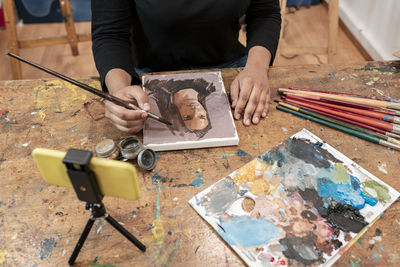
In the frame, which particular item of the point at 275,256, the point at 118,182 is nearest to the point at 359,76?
the point at 275,256

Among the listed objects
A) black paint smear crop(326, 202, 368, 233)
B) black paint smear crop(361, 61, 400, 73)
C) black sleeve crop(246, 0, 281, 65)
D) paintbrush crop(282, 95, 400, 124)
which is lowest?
black paint smear crop(326, 202, 368, 233)

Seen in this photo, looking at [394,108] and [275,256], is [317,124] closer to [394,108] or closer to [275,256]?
[394,108]

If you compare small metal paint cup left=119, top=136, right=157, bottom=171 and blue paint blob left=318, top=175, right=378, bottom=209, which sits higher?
small metal paint cup left=119, top=136, right=157, bottom=171

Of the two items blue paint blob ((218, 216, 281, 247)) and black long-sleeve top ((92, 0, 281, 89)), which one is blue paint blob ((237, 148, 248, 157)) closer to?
blue paint blob ((218, 216, 281, 247))

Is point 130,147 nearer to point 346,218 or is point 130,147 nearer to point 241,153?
point 241,153

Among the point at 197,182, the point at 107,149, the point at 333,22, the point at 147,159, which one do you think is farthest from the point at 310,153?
the point at 333,22

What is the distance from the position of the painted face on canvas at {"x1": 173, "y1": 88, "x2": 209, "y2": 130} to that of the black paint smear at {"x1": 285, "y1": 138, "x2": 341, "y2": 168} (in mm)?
237

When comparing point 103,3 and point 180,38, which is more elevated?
point 103,3

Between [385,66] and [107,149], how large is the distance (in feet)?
3.11

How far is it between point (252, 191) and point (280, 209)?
2.8 inches

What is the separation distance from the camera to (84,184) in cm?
48

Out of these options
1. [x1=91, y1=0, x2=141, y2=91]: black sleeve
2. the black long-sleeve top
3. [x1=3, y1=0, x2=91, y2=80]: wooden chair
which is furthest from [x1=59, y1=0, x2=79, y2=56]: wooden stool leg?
[x1=91, y1=0, x2=141, y2=91]: black sleeve

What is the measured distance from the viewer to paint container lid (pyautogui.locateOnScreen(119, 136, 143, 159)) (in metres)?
0.73

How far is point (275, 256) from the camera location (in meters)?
0.58
